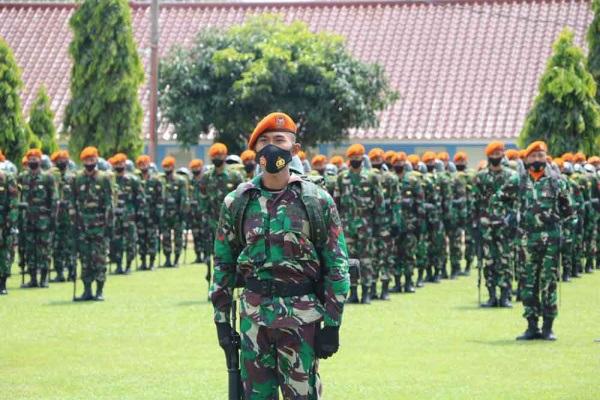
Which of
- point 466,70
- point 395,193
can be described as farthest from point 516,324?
point 466,70

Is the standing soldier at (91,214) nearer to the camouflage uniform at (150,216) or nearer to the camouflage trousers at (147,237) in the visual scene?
the camouflage uniform at (150,216)

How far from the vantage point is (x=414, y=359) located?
14.8m

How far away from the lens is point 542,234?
15.9 m

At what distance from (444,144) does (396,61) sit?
473 centimetres

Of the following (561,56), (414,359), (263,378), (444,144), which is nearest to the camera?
(263,378)

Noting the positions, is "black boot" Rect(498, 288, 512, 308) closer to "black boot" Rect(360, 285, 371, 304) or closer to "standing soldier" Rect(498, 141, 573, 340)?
"black boot" Rect(360, 285, 371, 304)

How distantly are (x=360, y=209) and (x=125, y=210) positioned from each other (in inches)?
309

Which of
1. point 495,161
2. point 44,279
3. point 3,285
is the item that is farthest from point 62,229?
point 495,161

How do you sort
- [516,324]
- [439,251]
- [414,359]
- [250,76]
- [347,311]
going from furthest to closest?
[250,76]
[439,251]
[347,311]
[516,324]
[414,359]

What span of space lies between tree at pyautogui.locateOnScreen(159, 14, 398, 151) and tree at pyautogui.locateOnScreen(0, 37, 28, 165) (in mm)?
4649

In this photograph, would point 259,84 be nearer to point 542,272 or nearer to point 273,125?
point 542,272

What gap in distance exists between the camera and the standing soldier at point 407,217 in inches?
901

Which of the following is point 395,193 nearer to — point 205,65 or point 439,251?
point 439,251

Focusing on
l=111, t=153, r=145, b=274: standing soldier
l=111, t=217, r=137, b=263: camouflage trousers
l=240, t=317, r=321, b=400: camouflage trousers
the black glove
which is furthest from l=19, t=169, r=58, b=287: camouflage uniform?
the black glove
